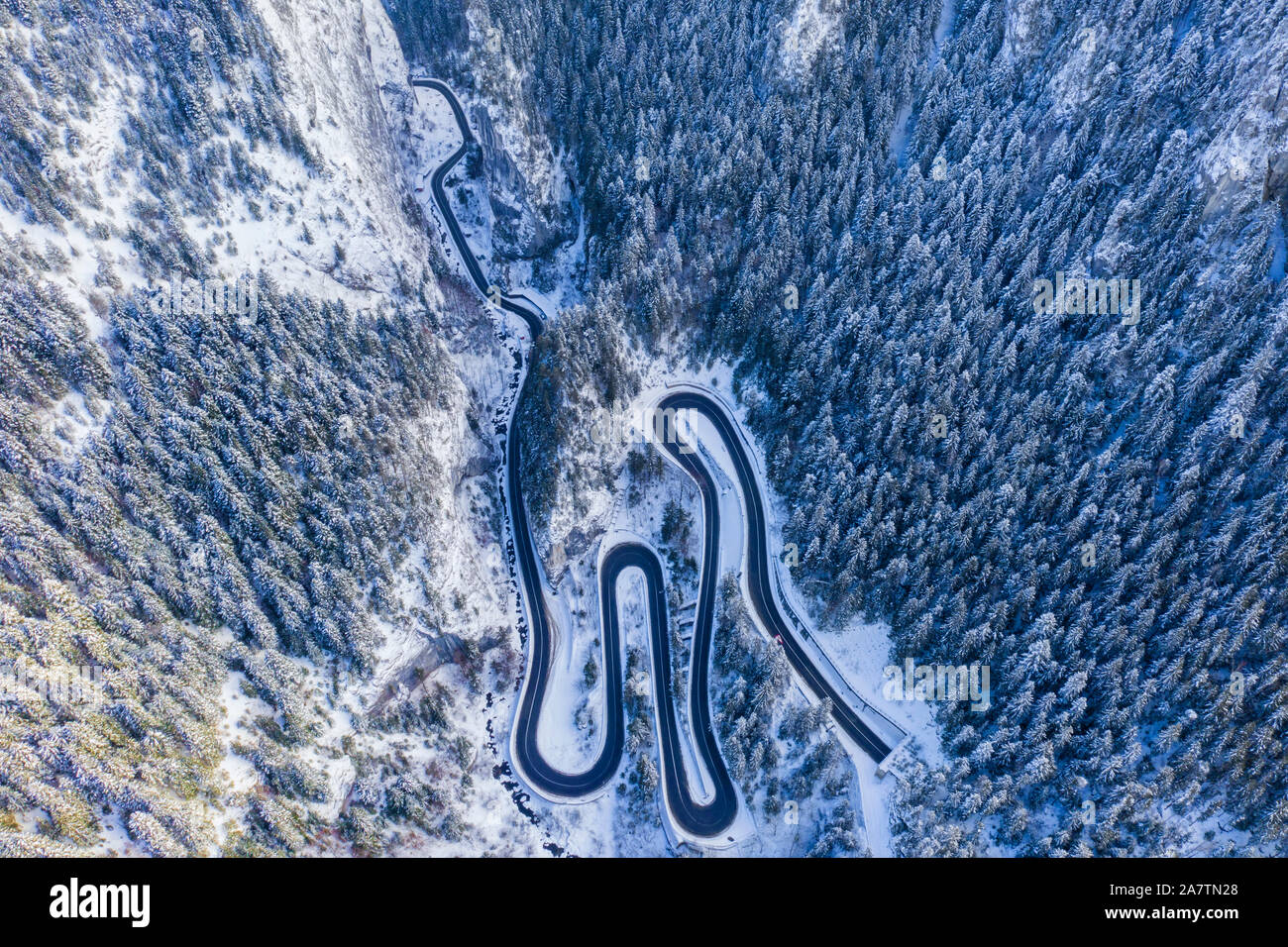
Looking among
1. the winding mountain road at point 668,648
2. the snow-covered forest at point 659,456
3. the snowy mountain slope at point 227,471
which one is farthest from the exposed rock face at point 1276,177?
the snowy mountain slope at point 227,471

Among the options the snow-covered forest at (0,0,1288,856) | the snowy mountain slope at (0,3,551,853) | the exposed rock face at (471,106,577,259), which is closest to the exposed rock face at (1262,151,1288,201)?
the snow-covered forest at (0,0,1288,856)

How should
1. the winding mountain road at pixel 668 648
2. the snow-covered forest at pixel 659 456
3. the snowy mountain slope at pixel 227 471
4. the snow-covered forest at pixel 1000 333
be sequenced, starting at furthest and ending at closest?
the winding mountain road at pixel 668 648 → the snow-covered forest at pixel 1000 333 → the snow-covered forest at pixel 659 456 → the snowy mountain slope at pixel 227 471

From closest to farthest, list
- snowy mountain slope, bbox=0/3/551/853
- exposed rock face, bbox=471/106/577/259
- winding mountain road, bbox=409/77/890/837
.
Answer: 1. snowy mountain slope, bbox=0/3/551/853
2. winding mountain road, bbox=409/77/890/837
3. exposed rock face, bbox=471/106/577/259

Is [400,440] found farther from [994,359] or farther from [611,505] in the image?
[994,359]

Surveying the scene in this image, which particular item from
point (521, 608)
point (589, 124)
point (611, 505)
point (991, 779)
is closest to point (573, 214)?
point (589, 124)

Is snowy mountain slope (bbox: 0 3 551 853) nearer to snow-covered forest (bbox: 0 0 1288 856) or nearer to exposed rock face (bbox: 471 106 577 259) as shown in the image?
snow-covered forest (bbox: 0 0 1288 856)

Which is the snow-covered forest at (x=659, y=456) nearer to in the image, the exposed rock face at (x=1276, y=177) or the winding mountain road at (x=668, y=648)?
the exposed rock face at (x=1276, y=177)
